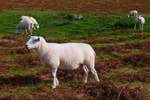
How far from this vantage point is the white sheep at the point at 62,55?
60.2 feet

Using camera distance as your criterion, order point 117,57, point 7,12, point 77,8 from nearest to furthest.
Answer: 1. point 117,57
2. point 7,12
3. point 77,8

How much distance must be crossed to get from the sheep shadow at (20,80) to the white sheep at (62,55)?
126cm

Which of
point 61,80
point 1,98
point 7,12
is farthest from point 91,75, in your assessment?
point 7,12

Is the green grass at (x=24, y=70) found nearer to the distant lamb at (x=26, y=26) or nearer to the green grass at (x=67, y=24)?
the green grass at (x=67, y=24)

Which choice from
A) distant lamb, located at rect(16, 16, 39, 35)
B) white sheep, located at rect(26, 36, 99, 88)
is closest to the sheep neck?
white sheep, located at rect(26, 36, 99, 88)

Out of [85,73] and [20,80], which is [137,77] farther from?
[20,80]

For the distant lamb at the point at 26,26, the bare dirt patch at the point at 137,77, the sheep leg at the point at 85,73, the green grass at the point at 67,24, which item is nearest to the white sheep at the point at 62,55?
the sheep leg at the point at 85,73

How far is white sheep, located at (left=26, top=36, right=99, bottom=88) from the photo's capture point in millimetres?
18344

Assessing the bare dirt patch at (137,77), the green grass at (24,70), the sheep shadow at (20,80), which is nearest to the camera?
the sheep shadow at (20,80)

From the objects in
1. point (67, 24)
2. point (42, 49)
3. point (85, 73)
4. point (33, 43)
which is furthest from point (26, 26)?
point (33, 43)

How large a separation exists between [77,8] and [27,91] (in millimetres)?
47794

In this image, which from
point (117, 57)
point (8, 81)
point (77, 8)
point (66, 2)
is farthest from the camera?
point (66, 2)

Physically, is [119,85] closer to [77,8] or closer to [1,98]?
[1,98]

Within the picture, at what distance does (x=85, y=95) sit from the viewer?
17203 millimetres
